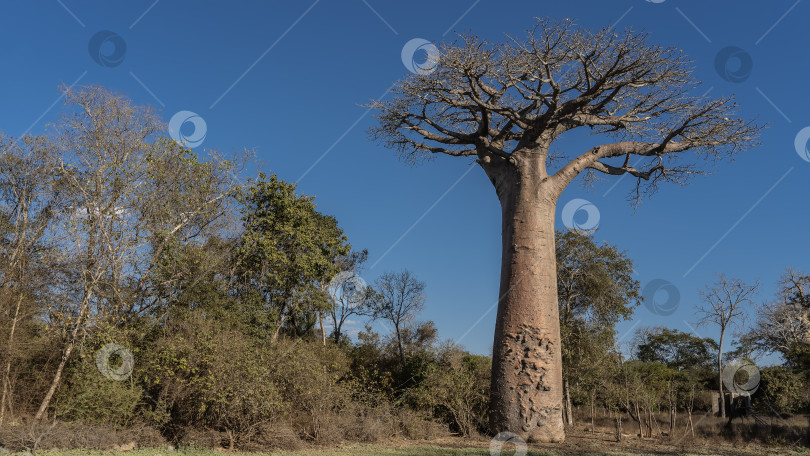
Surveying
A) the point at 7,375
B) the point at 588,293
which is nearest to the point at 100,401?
the point at 7,375

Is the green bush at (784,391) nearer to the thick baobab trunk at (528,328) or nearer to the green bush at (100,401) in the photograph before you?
the thick baobab trunk at (528,328)

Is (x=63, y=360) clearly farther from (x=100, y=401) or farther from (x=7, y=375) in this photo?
(x=7, y=375)

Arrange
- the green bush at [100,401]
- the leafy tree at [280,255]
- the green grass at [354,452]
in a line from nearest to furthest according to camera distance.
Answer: the green grass at [354,452] → the green bush at [100,401] → the leafy tree at [280,255]

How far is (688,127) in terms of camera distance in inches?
458

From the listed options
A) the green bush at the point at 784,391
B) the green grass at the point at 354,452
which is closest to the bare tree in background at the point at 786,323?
the green bush at the point at 784,391

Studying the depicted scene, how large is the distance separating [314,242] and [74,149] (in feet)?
20.8

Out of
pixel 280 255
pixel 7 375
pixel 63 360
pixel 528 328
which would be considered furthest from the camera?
pixel 280 255

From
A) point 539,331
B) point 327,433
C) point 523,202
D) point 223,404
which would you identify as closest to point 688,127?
point 523,202

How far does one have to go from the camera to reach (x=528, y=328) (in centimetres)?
959

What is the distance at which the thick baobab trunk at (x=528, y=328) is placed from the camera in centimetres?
938

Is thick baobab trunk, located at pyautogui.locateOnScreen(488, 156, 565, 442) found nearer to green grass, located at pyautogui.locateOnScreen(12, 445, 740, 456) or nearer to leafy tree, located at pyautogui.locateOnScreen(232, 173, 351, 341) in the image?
green grass, located at pyautogui.locateOnScreen(12, 445, 740, 456)

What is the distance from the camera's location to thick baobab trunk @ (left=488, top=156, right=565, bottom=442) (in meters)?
9.38

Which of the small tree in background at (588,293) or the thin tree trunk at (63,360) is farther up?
the small tree in background at (588,293)

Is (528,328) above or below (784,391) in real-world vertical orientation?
above
